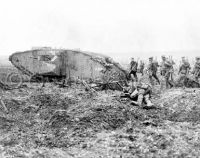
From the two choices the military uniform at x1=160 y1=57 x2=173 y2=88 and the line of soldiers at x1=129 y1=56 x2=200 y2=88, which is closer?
the line of soldiers at x1=129 y1=56 x2=200 y2=88

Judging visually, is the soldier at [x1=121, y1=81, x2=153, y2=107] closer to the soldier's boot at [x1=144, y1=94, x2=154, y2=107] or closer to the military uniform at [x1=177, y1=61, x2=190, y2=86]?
the soldier's boot at [x1=144, y1=94, x2=154, y2=107]

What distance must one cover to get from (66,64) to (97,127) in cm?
870

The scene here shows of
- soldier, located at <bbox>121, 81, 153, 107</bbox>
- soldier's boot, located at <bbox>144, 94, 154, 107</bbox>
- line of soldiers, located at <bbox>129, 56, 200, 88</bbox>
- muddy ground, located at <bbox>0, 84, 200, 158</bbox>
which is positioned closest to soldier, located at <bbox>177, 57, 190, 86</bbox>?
line of soldiers, located at <bbox>129, 56, 200, 88</bbox>

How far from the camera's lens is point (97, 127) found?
9.98m

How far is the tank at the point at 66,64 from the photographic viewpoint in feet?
56.1

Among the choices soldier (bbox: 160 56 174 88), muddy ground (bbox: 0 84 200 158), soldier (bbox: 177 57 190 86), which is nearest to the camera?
muddy ground (bbox: 0 84 200 158)

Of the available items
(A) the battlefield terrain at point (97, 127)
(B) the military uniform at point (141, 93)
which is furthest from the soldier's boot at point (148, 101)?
(A) the battlefield terrain at point (97, 127)

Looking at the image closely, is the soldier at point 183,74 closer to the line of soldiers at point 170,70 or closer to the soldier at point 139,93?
the line of soldiers at point 170,70

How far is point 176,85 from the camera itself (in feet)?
54.9

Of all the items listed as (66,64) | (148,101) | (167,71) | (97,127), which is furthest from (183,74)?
(97,127)

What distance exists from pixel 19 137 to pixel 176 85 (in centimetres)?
945

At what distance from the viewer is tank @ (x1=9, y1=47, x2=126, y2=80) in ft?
56.1

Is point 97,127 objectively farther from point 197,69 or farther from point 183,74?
point 197,69

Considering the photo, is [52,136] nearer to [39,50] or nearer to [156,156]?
[156,156]
